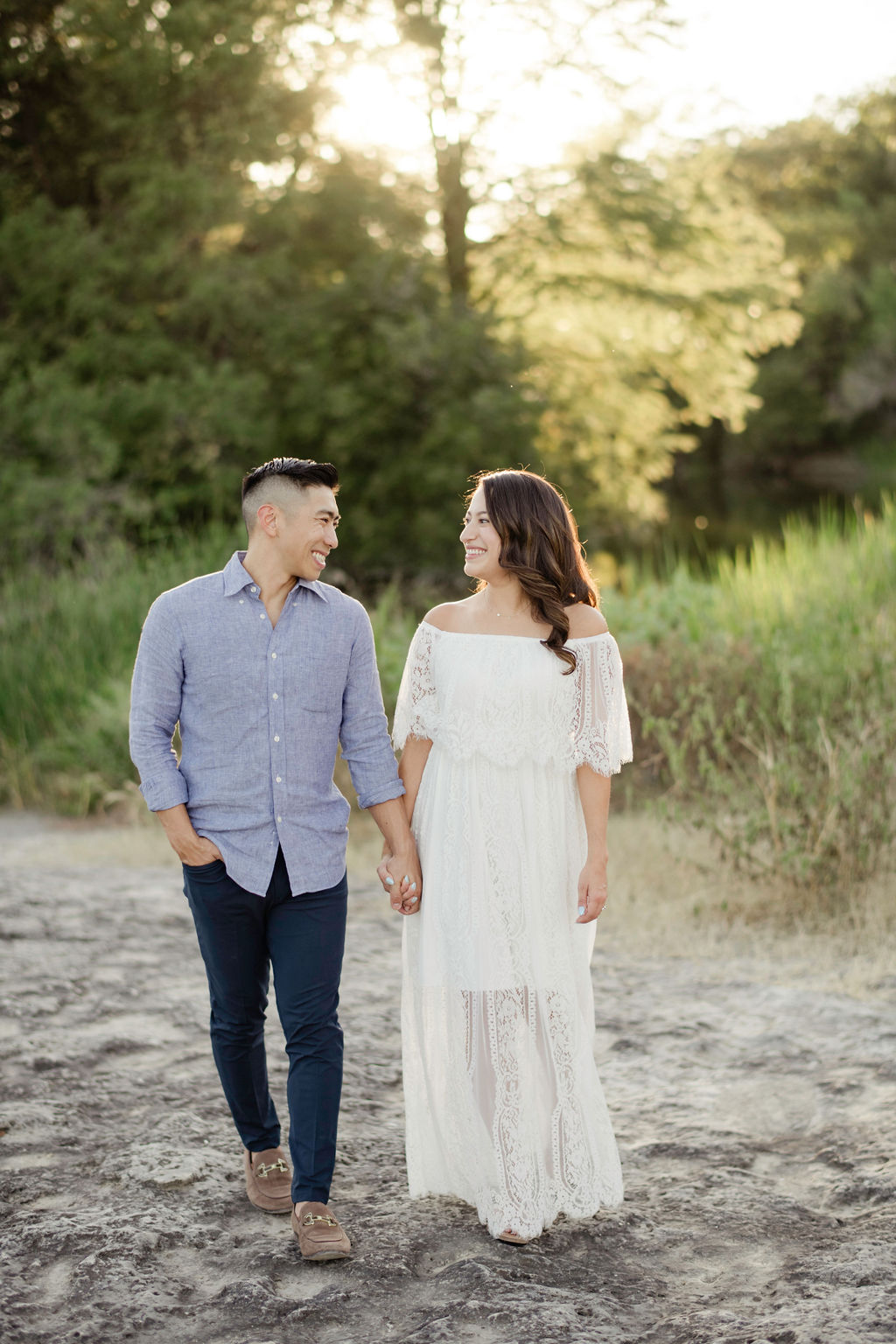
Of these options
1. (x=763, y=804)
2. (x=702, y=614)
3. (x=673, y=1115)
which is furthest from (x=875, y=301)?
(x=673, y=1115)

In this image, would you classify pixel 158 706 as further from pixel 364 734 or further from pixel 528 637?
pixel 528 637

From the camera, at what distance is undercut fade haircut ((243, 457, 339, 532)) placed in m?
3.02

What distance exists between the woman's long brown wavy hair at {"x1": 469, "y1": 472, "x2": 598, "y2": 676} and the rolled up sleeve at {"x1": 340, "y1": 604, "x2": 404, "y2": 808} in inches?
15.9

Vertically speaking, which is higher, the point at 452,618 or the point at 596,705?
the point at 452,618

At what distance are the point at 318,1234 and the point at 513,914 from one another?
86cm

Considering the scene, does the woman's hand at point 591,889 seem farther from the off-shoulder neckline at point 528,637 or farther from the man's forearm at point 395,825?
the off-shoulder neckline at point 528,637

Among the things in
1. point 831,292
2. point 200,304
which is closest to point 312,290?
point 200,304

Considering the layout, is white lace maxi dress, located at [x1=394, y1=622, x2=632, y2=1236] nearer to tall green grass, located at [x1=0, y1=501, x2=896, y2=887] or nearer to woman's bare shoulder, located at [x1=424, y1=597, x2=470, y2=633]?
woman's bare shoulder, located at [x1=424, y1=597, x2=470, y2=633]

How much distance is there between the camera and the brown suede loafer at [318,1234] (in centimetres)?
295

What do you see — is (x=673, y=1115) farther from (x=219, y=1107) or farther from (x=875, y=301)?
(x=875, y=301)

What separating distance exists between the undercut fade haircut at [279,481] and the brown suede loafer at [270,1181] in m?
1.63

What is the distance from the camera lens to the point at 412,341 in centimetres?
1633

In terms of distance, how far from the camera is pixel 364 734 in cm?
315

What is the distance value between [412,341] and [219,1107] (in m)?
13.6
